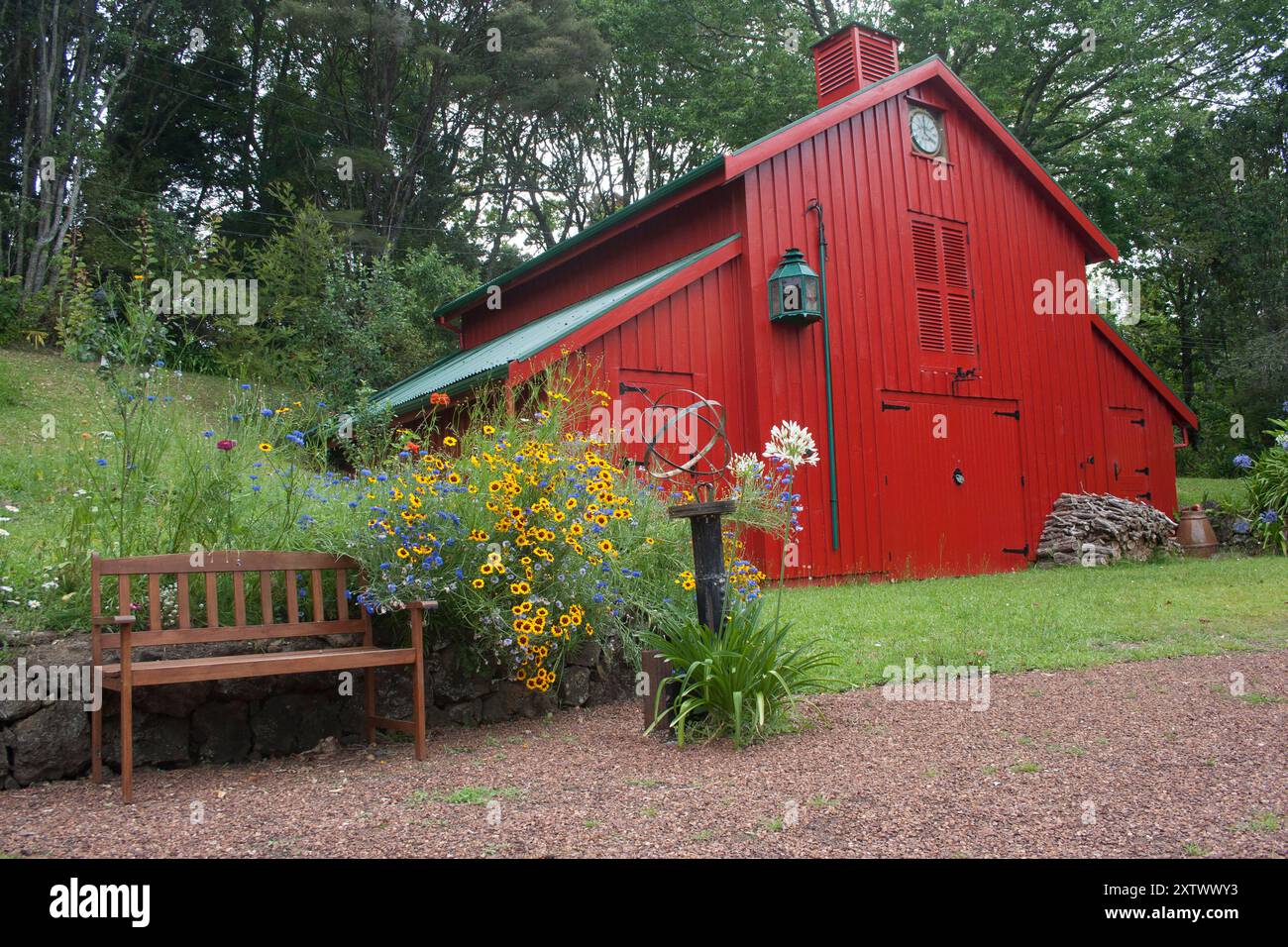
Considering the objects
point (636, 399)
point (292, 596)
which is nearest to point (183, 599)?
point (292, 596)

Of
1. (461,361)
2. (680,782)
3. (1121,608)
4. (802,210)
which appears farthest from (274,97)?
(680,782)

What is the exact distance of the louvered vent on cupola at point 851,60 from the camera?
512 inches

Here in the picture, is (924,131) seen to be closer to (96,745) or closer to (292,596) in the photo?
(292,596)

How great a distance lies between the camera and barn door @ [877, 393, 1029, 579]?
1177cm

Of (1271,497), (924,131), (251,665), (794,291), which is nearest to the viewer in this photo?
(251,665)

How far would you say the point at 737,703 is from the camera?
4359 millimetres

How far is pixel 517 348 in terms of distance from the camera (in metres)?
10.7

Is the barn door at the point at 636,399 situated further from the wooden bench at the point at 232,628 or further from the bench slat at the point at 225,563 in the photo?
the bench slat at the point at 225,563

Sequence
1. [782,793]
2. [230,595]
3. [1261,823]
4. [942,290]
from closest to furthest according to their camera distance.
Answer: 1. [1261,823]
2. [782,793]
3. [230,595]
4. [942,290]

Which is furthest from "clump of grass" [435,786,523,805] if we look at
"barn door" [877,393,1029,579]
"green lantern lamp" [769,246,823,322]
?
"barn door" [877,393,1029,579]

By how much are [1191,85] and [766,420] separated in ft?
55.6

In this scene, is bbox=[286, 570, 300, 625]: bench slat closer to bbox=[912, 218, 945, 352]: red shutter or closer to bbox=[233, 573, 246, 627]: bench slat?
bbox=[233, 573, 246, 627]: bench slat

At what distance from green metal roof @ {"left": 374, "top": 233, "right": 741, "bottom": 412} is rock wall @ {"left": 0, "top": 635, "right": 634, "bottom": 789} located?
448 centimetres

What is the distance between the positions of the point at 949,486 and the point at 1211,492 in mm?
9528
